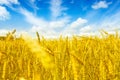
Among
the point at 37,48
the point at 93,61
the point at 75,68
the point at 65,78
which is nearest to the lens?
the point at 37,48

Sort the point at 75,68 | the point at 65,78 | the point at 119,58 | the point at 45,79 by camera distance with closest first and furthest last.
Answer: the point at 75,68 < the point at 65,78 < the point at 45,79 < the point at 119,58

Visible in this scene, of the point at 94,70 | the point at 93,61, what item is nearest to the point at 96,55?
the point at 93,61

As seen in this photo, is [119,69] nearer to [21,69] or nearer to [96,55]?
[96,55]

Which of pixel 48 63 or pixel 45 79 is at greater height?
pixel 48 63

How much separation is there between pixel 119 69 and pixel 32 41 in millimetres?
1529

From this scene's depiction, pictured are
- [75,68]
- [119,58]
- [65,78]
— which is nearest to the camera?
[75,68]

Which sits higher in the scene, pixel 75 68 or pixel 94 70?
pixel 75 68

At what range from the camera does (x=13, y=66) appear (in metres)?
2.51

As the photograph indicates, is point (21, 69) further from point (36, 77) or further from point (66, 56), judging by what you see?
point (36, 77)

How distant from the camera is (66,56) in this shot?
2.51 metres

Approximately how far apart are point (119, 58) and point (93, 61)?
0.39 meters

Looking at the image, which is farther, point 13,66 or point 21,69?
point 13,66

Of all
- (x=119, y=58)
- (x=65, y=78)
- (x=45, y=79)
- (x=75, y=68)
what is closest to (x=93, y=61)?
(x=119, y=58)

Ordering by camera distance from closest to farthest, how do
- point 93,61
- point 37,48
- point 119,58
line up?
point 37,48 → point 119,58 → point 93,61
